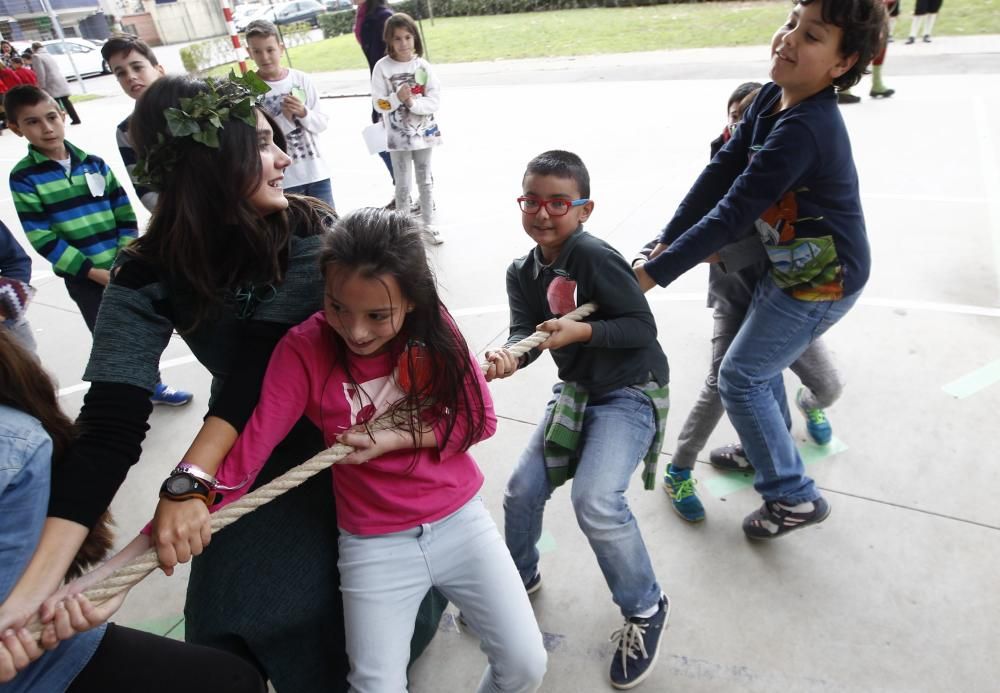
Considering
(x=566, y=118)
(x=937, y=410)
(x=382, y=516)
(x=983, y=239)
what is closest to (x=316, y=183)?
(x=382, y=516)

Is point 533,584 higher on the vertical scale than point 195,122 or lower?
lower

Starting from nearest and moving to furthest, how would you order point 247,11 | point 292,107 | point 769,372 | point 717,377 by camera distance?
point 769,372, point 717,377, point 292,107, point 247,11

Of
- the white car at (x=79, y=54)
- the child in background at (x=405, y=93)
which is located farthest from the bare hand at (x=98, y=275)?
the white car at (x=79, y=54)

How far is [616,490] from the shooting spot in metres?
1.81

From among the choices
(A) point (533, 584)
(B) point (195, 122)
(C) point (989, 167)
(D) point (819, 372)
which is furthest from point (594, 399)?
(C) point (989, 167)

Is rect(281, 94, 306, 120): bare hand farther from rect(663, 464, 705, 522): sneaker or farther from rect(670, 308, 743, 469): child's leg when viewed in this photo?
rect(663, 464, 705, 522): sneaker

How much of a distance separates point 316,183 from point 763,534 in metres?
3.36

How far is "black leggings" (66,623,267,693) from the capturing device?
139 cm

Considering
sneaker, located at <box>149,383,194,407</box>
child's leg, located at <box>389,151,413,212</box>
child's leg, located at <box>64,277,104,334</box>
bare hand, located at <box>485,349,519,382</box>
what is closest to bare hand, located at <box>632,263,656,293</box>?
bare hand, located at <box>485,349,519,382</box>

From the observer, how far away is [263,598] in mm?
1562

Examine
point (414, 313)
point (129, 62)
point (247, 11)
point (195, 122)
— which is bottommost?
point (414, 313)

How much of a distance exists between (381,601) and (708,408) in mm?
1441

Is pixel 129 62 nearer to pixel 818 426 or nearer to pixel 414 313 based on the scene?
pixel 414 313

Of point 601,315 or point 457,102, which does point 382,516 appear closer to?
point 601,315
